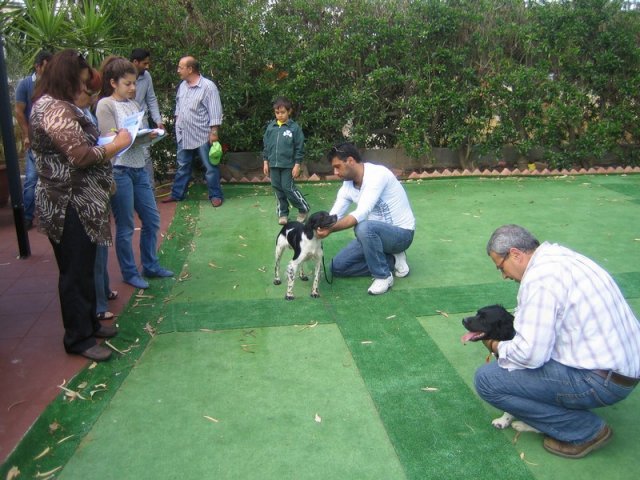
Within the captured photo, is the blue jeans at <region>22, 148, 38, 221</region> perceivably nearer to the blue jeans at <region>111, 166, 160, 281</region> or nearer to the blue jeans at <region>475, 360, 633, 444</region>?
the blue jeans at <region>111, 166, 160, 281</region>

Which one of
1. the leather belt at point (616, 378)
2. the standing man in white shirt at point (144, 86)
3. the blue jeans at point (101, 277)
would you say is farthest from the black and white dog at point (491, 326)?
the standing man in white shirt at point (144, 86)

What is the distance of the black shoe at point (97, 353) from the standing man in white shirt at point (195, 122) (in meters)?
3.96

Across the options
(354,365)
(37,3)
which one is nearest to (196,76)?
(37,3)

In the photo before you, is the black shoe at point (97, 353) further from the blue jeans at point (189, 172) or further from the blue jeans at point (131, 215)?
the blue jeans at point (189, 172)

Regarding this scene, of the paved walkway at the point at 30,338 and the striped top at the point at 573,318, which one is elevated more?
the striped top at the point at 573,318

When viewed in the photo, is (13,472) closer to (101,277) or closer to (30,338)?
(30,338)

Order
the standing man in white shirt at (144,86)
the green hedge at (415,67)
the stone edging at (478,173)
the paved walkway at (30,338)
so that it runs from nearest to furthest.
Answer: the paved walkway at (30,338) < the standing man in white shirt at (144,86) < the green hedge at (415,67) < the stone edging at (478,173)

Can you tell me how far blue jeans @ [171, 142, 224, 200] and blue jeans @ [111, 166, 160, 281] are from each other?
263cm

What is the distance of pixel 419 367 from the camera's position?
11.3ft

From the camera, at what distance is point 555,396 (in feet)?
8.43

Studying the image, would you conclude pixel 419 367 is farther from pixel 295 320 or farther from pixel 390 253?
pixel 390 253

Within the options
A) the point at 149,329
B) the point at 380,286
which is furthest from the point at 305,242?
the point at 149,329

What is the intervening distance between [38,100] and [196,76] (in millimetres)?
4156

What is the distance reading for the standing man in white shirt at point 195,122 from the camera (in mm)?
7043
